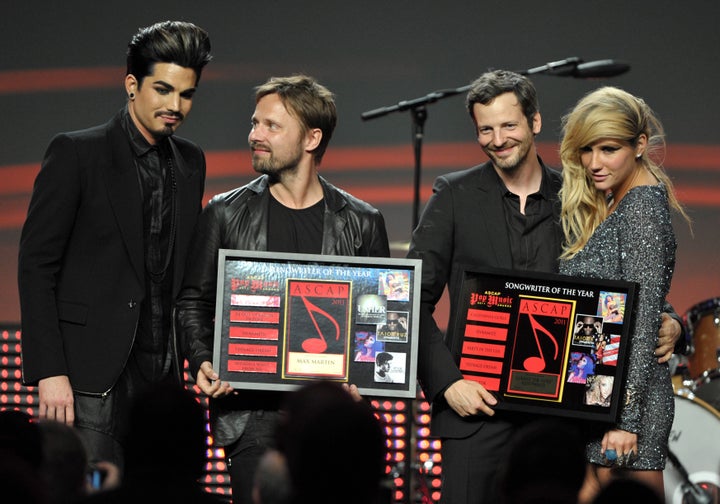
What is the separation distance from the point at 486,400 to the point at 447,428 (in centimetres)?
24

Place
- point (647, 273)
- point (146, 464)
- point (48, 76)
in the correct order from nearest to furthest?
1. point (146, 464)
2. point (647, 273)
3. point (48, 76)

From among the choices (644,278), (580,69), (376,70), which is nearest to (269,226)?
(644,278)

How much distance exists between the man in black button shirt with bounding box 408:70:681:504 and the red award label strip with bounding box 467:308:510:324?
16 centimetres

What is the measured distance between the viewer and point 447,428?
3.93m

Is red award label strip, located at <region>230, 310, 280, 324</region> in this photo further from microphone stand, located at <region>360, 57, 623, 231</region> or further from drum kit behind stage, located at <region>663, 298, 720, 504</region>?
drum kit behind stage, located at <region>663, 298, 720, 504</region>

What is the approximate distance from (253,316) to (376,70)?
4.00 meters

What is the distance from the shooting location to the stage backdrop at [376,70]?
24.2ft

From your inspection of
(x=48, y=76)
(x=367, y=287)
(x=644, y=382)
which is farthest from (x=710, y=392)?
(x=48, y=76)

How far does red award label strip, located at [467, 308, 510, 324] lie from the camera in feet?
12.5

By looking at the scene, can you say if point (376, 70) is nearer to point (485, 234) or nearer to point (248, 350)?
point (485, 234)

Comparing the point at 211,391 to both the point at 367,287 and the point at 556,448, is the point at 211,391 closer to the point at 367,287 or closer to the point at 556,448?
the point at 367,287

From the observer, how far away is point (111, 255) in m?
3.82

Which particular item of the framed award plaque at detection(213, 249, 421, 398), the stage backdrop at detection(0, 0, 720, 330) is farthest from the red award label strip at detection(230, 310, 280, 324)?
the stage backdrop at detection(0, 0, 720, 330)

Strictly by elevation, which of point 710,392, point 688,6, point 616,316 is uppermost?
point 688,6
